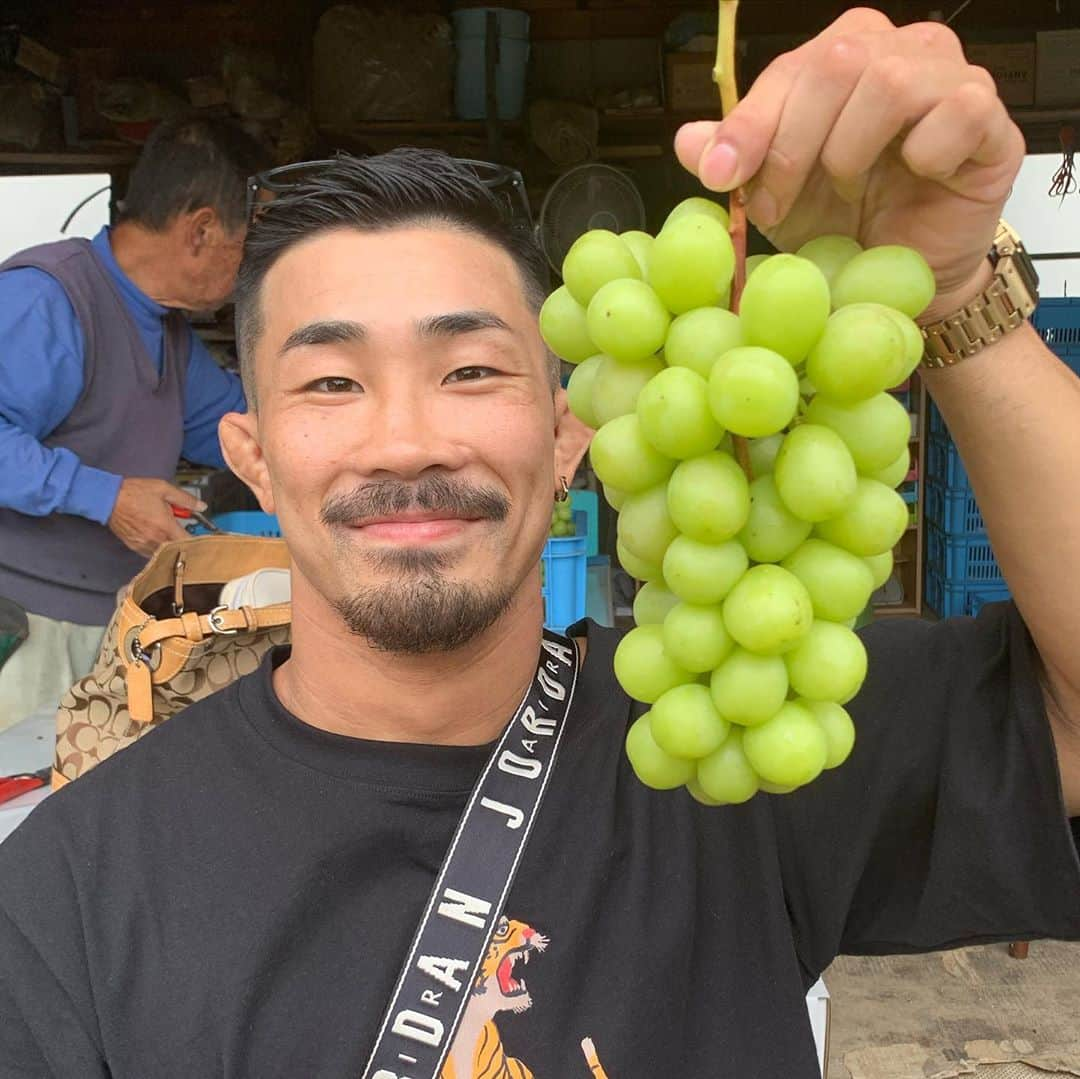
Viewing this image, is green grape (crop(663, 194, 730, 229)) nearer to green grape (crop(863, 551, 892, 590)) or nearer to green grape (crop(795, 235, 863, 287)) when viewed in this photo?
green grape (crop(795, 235, 863, 287))

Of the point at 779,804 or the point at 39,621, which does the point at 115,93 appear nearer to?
the point at 39,621

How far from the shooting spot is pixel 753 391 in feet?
2.12

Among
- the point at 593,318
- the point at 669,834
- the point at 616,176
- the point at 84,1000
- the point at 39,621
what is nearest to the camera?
the point at 593,318

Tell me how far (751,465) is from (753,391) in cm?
12

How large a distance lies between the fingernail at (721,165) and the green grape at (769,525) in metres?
0.20

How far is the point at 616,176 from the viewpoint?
437cm

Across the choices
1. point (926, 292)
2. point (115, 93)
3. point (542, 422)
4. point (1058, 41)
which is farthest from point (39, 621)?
point (1058, 41)

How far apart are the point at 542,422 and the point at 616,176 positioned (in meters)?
3.49

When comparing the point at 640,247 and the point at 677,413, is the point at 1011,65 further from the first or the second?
the point at 677,413

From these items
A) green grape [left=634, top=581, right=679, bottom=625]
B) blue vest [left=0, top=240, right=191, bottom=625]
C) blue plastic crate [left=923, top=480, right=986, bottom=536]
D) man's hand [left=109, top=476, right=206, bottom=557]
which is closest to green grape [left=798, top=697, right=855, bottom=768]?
green grape [left=634, top=581, right=679, bottom=625]

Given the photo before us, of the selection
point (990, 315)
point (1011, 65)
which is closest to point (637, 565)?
point (990, 315)

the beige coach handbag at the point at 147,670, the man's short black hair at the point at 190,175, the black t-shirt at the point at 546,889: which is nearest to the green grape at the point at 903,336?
the black t-shirt at the point at 546,889

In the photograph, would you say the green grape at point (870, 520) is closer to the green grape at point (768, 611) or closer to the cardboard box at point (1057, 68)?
the green grape at point (768, 611)

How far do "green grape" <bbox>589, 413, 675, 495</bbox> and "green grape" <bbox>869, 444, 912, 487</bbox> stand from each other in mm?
150
